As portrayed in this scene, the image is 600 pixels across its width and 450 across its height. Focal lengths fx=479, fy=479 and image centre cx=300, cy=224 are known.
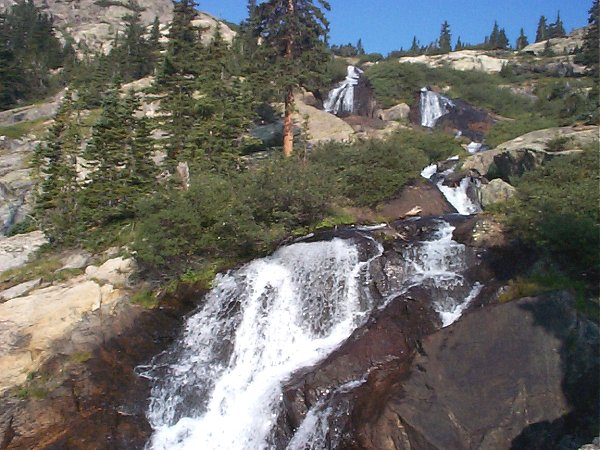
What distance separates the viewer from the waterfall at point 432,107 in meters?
43.8

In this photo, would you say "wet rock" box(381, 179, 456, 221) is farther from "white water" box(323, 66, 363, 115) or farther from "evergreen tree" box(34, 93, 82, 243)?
"white water" box(323, 66, 363, 115)

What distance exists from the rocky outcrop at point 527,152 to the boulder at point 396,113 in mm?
18403

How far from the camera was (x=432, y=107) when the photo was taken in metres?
44.9

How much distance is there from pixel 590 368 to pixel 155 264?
1240 cm

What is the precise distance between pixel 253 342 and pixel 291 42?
16796 mm

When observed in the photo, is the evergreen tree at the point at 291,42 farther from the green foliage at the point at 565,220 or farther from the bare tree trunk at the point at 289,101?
the green foliage at the point at 565,220

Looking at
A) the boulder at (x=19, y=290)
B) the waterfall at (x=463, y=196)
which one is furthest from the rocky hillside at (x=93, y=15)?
the boulder at (x=19, y=290)

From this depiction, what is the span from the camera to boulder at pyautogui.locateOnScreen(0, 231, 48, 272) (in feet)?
70.5

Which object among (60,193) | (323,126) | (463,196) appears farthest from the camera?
(323,126)

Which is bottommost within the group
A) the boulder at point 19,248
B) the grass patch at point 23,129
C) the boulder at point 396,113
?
the boulder at point 19,248

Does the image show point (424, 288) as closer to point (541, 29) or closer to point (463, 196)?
point (463, 196)

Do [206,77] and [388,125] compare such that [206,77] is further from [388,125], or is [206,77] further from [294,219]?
[388,125]

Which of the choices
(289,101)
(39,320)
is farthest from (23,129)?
(39,320)

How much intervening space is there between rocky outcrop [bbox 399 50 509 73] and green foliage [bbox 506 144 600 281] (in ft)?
201
